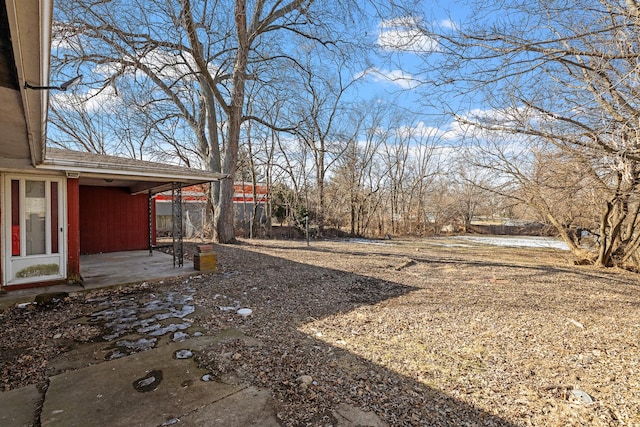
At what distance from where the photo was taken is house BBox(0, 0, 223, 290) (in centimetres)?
161

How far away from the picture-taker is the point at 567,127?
488cm

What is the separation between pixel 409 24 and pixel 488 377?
382 cm

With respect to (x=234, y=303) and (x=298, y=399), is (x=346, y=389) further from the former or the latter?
(x=234, y=303)

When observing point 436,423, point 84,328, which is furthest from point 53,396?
point 436,423

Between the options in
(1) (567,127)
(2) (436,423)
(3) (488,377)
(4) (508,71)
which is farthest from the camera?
(1) (567,127)

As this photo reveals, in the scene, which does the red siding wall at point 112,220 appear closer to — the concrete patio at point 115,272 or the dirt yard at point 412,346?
the concrete patio at point 115,272

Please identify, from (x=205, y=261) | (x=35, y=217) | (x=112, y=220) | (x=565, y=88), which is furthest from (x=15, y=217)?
(x=565, y=88)

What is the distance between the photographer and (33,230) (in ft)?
17.0

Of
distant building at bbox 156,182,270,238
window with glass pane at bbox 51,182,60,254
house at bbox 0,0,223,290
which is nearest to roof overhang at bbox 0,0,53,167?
house at bbox 0,0,223,290

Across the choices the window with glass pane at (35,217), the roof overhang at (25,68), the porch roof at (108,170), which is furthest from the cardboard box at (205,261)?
the roof overhang at (25,68)

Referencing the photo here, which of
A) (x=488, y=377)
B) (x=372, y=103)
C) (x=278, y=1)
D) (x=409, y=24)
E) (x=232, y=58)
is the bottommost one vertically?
(x=488, y=377)

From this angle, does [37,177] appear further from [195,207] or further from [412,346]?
[195,207]

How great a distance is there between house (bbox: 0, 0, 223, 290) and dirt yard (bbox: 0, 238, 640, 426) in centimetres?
125

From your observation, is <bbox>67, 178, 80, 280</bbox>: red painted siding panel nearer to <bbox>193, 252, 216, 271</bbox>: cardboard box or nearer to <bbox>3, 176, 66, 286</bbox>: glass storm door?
<bbox>3, 176, 66, 286</bbox>: glass storm door
